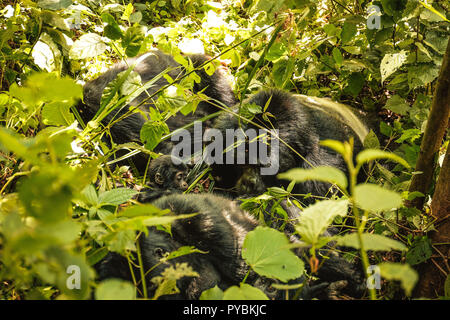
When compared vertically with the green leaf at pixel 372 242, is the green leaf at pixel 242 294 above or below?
below

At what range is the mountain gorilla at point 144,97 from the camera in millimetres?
2357

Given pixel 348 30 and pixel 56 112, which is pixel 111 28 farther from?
pixel 348 30

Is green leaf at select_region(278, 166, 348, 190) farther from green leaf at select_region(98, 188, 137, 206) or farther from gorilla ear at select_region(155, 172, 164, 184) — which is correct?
gorilla ear at select_region(155, 172, 164, 184)

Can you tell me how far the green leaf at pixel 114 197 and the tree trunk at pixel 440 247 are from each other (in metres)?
1.00

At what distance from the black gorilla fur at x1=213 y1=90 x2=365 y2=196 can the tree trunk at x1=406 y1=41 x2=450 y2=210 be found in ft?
2.28

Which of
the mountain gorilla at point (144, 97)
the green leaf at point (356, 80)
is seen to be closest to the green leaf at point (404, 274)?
the green leaf at point (356, 80)

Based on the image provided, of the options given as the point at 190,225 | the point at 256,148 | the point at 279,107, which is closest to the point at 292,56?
the point at 279,107

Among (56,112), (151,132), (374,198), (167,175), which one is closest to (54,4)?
(56,112)

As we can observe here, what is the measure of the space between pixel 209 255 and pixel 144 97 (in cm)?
149

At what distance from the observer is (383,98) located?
2406 millimetres

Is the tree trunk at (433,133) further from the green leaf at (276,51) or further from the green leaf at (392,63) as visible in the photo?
the green leaf at (276,51)

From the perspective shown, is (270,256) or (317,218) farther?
(270,256)

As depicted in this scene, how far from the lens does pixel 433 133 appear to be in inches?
47.8

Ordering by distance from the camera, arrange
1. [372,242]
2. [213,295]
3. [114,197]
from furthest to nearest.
→ [114,197]
[213,295]
[372,242]
